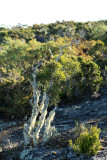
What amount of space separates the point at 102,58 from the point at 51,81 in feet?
71.5

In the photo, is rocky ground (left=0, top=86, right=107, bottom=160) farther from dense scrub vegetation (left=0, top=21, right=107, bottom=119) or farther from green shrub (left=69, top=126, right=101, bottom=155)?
dense scrub vegetation (left=0, top=21, right=107, bottom=119)

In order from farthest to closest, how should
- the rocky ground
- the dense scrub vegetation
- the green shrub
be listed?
1. the dense scrub vegetation
2. the rocky ground
3. the green shrub

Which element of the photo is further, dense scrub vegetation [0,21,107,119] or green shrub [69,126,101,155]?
dense scrub vegetation [0,21,107,119]

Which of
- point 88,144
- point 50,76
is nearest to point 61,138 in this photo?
point 88,144

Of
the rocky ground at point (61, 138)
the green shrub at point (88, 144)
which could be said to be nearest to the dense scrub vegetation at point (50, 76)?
the rocky ground at point (61, 138)

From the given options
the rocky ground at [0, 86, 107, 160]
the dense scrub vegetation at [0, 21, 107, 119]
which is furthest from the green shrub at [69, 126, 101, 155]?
the dense scrub vegetation at [0, 21, 107, 119]

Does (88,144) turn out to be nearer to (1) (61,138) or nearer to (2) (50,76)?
(1) (61,138)

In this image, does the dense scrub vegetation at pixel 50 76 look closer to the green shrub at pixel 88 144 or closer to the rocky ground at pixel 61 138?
the rocky ground at pixel 61 138

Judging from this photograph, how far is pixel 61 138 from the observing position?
9.95 m

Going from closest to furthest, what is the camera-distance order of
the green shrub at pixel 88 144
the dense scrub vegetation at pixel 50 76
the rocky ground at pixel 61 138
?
the green shrub at pixel 88 144
the rocky ground at pixel 61 138
the dense scrub vegetation at pixel 50 76

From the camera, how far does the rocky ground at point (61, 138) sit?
778 centimetres

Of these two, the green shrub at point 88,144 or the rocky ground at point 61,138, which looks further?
the rocky ground at point 61,138

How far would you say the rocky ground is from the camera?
25.5ft

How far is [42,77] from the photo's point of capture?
8.65 m
